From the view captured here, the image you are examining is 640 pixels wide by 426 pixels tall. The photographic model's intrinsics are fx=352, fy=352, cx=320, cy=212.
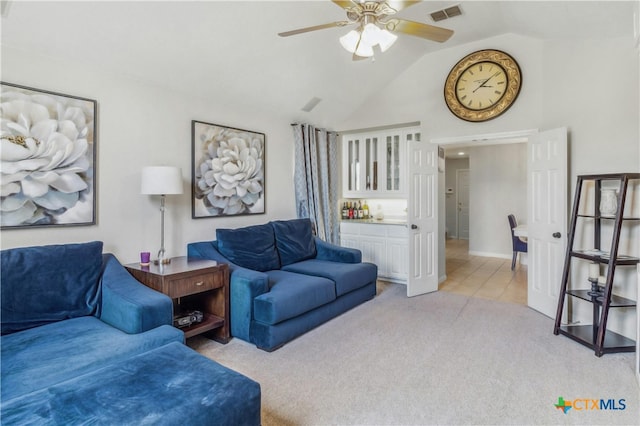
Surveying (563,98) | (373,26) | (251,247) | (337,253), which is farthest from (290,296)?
(563,98)

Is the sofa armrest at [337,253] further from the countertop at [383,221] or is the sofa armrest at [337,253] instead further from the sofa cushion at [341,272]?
the countertop at [383,221]

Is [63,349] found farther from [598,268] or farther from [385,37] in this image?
[598,268]

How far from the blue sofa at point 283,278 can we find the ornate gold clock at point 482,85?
94.1 inches

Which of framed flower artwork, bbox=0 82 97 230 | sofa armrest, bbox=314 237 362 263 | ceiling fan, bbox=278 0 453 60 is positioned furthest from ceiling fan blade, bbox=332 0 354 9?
sofa armrest, bbox=314 237 362 263

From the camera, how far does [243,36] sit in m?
3.22

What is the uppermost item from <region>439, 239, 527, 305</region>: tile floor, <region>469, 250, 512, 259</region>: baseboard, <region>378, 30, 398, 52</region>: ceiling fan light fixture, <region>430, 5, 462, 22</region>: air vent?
<region>430, 5, 462, 22</region>: air vent

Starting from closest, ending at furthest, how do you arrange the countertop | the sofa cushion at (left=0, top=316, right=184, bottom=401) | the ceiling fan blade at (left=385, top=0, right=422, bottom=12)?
the sofa cushion at (left=0, top=316, right=184, bottom=401) → the ceiling fan blade at (left=385, top=0, right=422, bottom=12) → the countertop

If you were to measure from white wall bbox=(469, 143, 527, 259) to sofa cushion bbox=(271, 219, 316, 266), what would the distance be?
A: 459 cm

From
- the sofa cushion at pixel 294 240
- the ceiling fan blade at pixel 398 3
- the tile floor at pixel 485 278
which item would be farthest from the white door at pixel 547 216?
the sofa cushion at pixel 294 240

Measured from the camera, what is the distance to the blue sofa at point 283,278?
3027 millimetres

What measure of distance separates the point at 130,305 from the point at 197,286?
2.19 ft

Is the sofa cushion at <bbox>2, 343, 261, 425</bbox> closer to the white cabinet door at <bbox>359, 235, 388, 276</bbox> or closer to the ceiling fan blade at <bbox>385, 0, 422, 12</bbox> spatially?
the ceiling fan blade at <bbox>385, 0, 422, 12</bbox>

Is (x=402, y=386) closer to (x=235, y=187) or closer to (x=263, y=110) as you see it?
(x=235, y=187)

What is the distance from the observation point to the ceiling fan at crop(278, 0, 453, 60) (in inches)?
86.3
